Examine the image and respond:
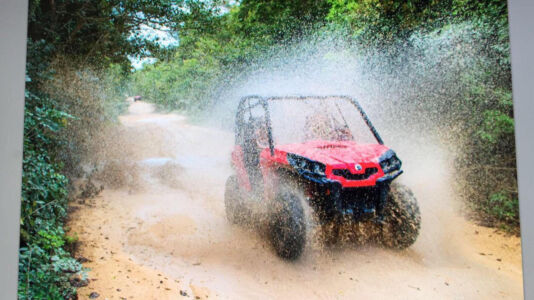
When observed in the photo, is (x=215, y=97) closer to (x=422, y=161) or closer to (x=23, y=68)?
(x=23, y=68)

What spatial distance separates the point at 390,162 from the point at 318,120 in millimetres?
402

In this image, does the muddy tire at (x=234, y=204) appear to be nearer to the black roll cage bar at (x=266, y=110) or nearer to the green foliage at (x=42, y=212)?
the black roll cage bar at (x=266, y=110)

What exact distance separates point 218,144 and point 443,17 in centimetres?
128

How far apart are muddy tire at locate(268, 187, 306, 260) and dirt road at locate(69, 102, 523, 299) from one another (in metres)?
0.05

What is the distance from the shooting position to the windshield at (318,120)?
1782mm

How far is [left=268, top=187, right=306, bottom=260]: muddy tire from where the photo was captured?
1.69m

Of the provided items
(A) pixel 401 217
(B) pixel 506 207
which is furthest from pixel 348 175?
(B) pixel 506 207

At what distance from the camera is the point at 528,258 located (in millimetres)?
1766

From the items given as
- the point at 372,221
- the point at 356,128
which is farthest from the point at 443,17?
the point at 372,221

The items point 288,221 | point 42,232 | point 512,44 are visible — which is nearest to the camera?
point 42,232

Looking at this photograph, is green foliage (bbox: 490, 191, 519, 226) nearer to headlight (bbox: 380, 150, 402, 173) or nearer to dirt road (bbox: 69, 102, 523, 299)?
dirt road (bbox: 69, 102, 523, 299)

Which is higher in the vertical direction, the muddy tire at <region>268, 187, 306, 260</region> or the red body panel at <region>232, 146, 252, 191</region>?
the red body panel at <region>232, 146, 252, 191</region>

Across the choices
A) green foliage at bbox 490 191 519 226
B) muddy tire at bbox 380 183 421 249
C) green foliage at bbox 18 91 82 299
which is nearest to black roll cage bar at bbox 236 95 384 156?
muddy tire at bbox 380 183 421 249

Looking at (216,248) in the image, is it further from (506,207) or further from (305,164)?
(506,207)
